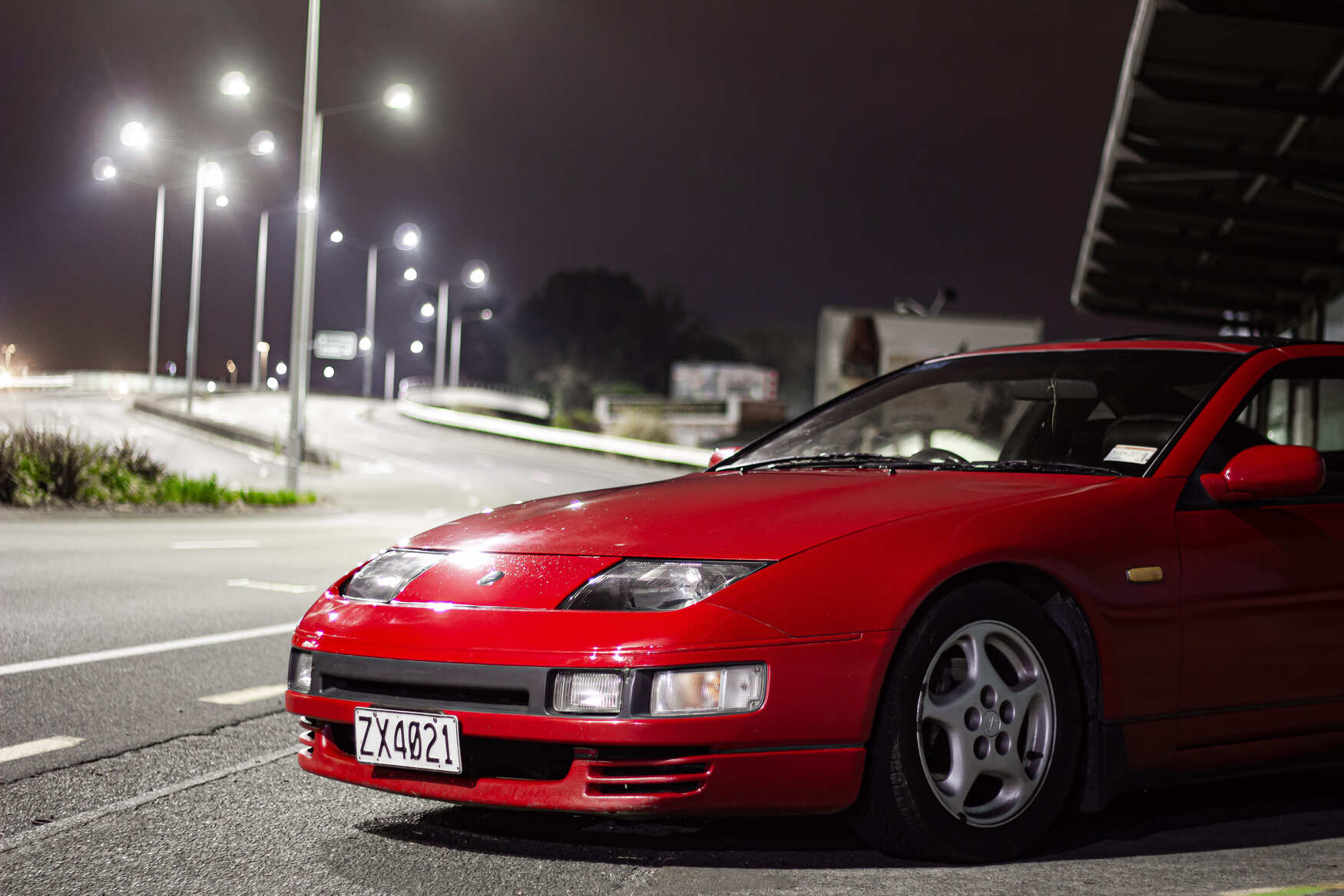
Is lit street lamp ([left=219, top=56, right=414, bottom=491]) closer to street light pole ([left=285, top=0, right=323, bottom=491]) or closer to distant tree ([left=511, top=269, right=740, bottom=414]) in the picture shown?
street light pole ([left=285, top=0, right=323, bottom=491])

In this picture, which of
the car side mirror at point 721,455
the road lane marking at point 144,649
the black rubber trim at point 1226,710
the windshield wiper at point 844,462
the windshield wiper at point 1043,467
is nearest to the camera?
the black rubber trim at point 1226,710

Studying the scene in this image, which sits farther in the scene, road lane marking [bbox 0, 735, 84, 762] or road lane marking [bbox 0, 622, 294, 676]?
road lane marking [bbox 0, 622, 294, 676]

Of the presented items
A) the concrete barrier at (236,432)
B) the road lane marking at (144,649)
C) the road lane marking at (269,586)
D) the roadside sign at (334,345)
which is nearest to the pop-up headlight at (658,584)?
the road lane marking at (144,649)

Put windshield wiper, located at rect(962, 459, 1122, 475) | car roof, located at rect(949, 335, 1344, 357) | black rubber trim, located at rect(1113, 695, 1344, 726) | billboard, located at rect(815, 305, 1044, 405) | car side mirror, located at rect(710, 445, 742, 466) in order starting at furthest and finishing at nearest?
billboard, located at rect(815, 305, 1044, 405)
car side mirror, located at rect(710, 445, 742, 466)
car roof, located at rect(949, 335, 1344, 357)
windshield wiper, located at rect(962, 459, 1122, 475)
black rubber trim, located at rect(1113, 695, 1344, 726)

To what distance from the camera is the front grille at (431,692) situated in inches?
135

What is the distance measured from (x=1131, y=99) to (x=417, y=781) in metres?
12.8

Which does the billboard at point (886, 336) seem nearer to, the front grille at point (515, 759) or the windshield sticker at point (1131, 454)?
the windshield sticker at point (1131, 454)

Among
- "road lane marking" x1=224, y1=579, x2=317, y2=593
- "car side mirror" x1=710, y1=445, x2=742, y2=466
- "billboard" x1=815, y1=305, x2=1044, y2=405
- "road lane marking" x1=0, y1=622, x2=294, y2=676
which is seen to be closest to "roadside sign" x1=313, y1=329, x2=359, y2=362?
"billboard" x1=815, y1=305, x2=1044, y2=405

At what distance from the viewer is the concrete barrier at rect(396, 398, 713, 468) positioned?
1884 inches

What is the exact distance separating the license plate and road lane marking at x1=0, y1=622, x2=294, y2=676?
3.39 metres

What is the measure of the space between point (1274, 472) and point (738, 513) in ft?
5.07

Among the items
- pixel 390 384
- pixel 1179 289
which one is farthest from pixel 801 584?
pixel 390 384

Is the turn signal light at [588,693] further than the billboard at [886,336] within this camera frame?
No

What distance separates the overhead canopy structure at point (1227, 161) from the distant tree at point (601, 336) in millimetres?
95461
